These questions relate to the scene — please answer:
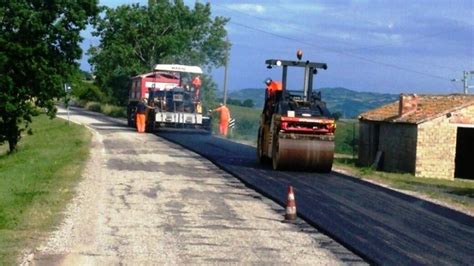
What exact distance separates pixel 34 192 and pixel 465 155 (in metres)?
29.6

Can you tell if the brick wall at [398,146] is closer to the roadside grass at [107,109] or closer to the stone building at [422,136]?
the stone building at [422,136]

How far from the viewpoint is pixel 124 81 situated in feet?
234

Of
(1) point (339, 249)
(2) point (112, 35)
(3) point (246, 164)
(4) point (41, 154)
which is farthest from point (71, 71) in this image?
(2) point (112, 35)

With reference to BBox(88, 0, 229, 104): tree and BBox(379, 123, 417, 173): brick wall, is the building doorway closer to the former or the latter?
BBox(379, 123, 417, 173): brick wall

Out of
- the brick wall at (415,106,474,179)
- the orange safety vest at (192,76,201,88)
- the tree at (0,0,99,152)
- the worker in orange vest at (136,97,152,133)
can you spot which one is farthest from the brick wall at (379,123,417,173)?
the tree at (0,0,99,152)

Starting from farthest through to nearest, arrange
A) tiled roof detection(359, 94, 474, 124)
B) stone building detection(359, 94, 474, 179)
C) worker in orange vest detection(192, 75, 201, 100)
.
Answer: worker in orange vest detection(192, 75, 201, 100), tiled roof detection(359, 94, 474, 124), stone building detection(359, 94, 474, 179)

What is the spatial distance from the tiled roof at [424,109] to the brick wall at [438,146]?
0.87 feet

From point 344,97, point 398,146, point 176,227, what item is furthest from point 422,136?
point 344,97

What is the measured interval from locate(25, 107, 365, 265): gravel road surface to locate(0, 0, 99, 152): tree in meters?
15.2

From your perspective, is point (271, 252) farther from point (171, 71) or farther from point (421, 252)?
point (171, 71)

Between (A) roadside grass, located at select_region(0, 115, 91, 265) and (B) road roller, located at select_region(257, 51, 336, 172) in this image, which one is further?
(B) road roller, located at select_region(257, 51, 336, 172)

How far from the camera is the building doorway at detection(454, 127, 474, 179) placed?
42656 millimetres

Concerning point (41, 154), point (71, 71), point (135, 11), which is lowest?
point (41, 154)

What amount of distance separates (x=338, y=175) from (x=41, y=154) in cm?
1396
